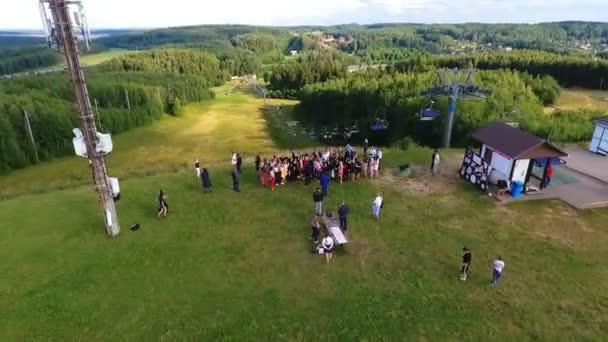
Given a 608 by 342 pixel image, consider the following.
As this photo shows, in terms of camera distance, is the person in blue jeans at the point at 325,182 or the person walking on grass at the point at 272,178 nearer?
the person in blue jeans at the point at 325,182

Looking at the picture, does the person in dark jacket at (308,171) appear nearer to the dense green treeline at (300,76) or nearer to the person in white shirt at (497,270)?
the person in white shirt at (497,270)

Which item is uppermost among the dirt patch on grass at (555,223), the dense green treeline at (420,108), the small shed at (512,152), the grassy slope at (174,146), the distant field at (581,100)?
the small shed at (512,152)

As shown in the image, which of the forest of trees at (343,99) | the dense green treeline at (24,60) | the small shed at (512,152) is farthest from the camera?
the dense green treeline at (24,60)

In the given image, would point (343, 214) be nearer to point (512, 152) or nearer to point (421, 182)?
point (421, 182)

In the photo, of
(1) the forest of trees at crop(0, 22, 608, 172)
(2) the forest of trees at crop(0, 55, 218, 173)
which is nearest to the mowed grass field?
(1) the forest of trees at crop(0, 22, 608, 172)

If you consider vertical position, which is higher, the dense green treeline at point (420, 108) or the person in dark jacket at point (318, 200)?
the person in dark jacket at point (318, 200)

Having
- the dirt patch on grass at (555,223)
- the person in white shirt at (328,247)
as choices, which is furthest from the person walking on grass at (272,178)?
the dirt patch on grass at (555,223)

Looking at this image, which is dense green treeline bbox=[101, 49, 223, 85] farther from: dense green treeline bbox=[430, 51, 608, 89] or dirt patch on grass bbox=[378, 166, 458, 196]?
dirt patch on grass bbox=[378, 166, 458, 196]
